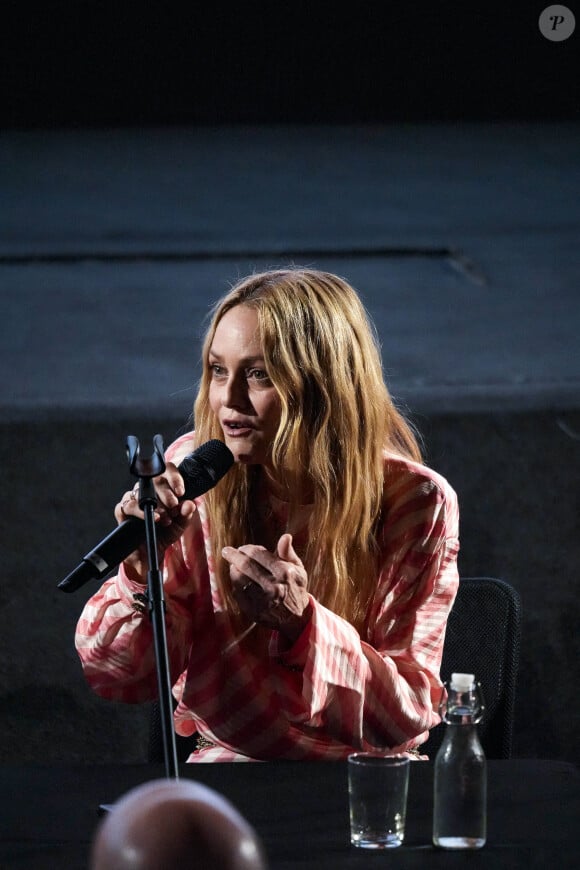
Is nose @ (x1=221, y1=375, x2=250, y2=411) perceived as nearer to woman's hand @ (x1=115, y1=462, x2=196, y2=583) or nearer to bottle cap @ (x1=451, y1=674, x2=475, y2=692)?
woman's hand @ (x1=115, y1=462, x2=196, y2=583)

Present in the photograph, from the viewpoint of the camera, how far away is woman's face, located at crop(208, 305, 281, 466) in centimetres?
160

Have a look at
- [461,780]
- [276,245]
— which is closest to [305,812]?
[461,780]

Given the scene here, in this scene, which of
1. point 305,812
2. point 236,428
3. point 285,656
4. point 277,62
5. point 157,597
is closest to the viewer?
point 157,597

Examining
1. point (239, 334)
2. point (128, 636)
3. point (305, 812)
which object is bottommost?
point (305, 812)

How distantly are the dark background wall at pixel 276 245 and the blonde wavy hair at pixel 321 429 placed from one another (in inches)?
39.6

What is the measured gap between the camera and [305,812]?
1.20 meters

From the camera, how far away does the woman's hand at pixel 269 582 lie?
1.30 metres

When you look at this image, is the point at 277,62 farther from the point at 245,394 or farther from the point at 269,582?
the point at 269,582

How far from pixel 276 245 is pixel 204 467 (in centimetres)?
185

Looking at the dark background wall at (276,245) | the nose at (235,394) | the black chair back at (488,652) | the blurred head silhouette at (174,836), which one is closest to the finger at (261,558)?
the nose at (235,394)

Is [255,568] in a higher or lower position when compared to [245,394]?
lower

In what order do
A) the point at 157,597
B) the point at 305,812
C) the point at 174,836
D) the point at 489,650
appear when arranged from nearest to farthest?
the point at 174,836 → the point at 157,597 → the point at 305,812 → the point at 489,650

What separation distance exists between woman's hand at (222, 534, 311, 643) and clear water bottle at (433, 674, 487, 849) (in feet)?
0.93

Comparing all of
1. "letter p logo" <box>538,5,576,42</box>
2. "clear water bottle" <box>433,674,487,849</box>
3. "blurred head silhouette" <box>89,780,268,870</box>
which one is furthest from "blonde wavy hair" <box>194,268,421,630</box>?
"letter p logo" <box>538,5,576,42</box>
